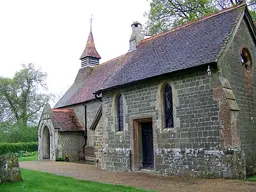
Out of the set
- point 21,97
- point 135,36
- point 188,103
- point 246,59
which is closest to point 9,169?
point 188,103

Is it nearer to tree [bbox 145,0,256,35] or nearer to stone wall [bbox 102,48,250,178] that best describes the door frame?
stone wall [bbox 102,48,250,178]

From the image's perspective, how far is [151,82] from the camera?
50.2ft

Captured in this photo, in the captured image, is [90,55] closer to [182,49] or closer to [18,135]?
[18,135]

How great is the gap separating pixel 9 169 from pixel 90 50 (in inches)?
888

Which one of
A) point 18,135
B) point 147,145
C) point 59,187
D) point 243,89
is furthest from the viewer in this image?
point 18,135

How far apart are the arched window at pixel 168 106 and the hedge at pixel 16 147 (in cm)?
2513

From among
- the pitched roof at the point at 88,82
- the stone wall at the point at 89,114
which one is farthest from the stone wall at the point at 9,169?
the pitched roof at the point at 88,82

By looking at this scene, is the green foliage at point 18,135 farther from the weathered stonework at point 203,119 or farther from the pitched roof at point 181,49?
the weathered stonework at point 203,119

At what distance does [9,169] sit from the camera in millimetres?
11961

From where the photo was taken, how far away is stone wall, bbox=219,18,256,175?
13258 mm

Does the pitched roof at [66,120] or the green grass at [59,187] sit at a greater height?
the pitched roof at [66,120]

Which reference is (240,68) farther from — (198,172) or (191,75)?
(198,172)

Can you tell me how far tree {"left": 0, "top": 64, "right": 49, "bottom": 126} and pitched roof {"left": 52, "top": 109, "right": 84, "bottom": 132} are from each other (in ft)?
69.0

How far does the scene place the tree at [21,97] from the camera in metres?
46.7
